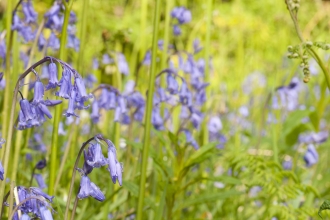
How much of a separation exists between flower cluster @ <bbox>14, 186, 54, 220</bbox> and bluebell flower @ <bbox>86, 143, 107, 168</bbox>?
14cm

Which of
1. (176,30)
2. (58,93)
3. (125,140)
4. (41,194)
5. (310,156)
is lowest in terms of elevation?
(310,156)

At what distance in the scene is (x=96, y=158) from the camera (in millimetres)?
1539

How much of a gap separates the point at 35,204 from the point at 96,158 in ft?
0.62

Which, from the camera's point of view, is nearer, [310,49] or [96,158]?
[96,158]

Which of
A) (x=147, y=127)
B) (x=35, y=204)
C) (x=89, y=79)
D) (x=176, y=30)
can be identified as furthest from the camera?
(x=89, y=79)

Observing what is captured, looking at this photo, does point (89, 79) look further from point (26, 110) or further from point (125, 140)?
point (26, 110)

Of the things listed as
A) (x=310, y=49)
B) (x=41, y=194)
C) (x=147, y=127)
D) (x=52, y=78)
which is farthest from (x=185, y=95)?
(x=41, y=194)

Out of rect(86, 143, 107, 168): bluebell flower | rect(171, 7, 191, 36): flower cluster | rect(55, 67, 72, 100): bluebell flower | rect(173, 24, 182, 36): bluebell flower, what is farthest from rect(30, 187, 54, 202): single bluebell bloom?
rect(173, 24, 182, 36): bluebell flower

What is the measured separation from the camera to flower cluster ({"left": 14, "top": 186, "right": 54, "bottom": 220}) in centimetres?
147

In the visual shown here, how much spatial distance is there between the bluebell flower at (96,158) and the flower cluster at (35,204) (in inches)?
5.4

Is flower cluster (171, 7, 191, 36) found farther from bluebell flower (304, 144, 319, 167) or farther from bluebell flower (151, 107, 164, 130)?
bluebell flower (304, 144, 319, 167)

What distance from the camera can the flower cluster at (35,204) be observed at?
147 cm

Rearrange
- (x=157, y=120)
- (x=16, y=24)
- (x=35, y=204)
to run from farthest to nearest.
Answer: (x=157, y=120), (x=16, y=24), (x=35, y=204)

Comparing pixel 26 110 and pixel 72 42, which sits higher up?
pixel 72 42
